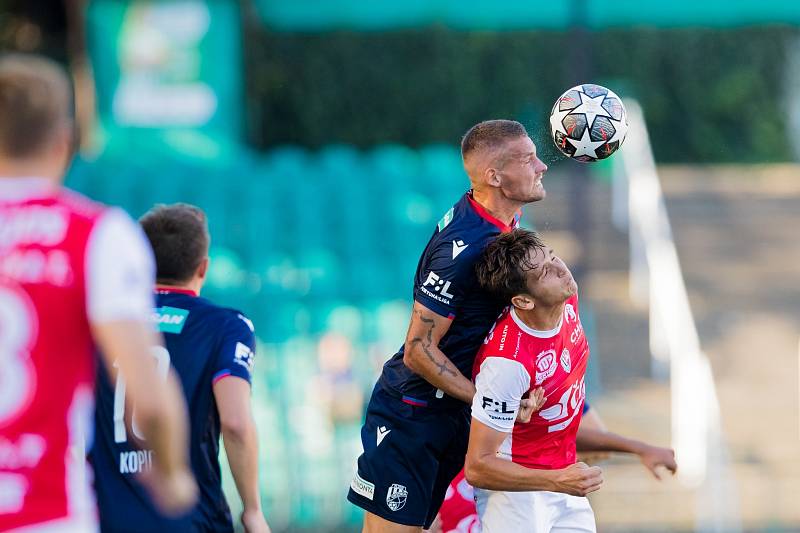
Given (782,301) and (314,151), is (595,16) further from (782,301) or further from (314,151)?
(314,151)

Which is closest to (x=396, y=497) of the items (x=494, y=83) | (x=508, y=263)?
(x=508, y=263)

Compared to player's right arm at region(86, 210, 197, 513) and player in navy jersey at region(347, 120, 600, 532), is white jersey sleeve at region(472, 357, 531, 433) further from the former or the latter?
player's right arm at region(86, 210, 197, 513)

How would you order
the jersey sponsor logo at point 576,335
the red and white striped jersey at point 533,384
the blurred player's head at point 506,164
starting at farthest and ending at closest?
the blurred player's head at point 506,164, the jersey sponsor logo at point 576,335, the red and white striped jersey at point 533,384

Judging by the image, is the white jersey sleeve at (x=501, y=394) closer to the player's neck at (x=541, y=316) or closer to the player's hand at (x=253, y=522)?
the player's neck at (x=541, y=316)

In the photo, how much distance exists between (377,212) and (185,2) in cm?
338

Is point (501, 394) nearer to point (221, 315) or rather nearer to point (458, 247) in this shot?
point (458, 247)

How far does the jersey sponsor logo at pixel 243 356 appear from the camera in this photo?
389 cm

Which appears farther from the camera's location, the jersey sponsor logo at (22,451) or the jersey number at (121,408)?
the jersey number at (121,408)

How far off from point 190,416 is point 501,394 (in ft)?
3.57

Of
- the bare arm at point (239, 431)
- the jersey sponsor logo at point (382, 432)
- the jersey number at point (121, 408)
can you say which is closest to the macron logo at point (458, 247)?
the jersey sponsor logo at point (382, 432)

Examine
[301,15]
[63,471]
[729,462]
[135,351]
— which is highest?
[301,15]

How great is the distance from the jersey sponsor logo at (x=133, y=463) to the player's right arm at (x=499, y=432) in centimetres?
110

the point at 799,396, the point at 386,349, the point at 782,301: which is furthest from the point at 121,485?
the point at 782,301

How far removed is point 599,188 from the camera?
1510cm
